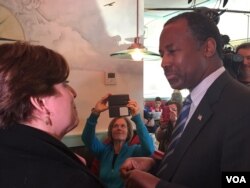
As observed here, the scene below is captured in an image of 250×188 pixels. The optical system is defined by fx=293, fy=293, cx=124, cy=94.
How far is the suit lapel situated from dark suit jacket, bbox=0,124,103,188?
0.34 meters

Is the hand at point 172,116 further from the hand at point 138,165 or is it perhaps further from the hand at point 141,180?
the hand at point 141,180

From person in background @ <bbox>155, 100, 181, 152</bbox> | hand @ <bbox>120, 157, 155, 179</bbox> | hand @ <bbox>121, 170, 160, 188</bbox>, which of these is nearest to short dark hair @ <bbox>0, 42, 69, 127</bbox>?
hand @ <bbox>121, 170, 160, 188</bbox>

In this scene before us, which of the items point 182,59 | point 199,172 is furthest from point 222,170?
point 182,59

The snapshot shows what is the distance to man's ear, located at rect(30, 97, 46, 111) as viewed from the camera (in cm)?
78

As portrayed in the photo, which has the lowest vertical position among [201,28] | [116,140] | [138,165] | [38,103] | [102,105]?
[116,140]

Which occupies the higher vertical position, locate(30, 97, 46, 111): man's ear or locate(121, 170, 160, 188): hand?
locate(30, 97, 46, 111): man's ear

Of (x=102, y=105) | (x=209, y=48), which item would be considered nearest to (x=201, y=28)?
(x=209, y=48)

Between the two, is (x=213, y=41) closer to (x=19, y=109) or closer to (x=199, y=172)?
(x=199, y=172)

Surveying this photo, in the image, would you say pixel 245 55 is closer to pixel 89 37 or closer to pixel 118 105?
pixel 118 105

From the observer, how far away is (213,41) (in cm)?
109

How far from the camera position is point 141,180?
0.96 m

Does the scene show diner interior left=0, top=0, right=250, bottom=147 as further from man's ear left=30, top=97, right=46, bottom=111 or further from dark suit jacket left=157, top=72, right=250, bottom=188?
man's ear left=30, top=97, right=46, bottom=111

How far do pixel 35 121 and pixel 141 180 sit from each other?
1.31 feet

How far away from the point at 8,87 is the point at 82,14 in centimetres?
202
